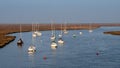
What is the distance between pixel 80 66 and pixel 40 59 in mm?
9293

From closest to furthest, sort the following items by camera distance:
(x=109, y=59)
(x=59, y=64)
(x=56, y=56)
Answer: (x=59, y=64)
(x=109, y=59)
(x=56, y=56)

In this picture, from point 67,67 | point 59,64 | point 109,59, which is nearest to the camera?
point 67,67

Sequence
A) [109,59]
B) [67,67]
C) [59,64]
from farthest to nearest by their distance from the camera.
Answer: [109,59] < [59,64] < [67,67]

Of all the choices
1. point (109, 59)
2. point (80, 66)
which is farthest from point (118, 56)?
point (80, 66)

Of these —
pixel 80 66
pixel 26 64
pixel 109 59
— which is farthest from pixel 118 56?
pixel 26 64

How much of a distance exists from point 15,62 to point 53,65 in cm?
623

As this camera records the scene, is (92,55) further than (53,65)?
Yes

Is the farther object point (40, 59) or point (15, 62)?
point (40, 59)

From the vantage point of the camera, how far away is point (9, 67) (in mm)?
41938

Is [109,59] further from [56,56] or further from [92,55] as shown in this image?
[56,56]

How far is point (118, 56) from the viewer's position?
167ft

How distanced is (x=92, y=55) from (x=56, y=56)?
233 inches

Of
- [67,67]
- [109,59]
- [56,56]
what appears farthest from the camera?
[56,56]

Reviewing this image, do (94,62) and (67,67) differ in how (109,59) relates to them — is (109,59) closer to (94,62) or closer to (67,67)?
(94,62)
